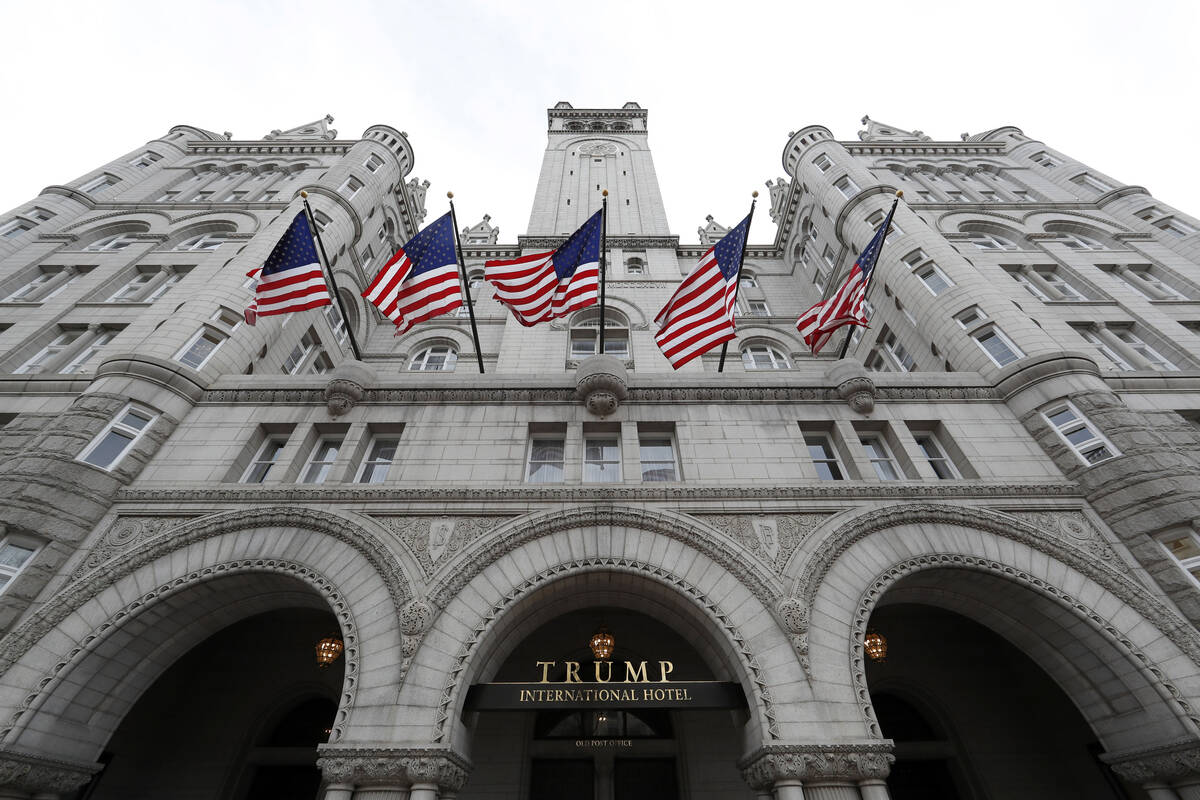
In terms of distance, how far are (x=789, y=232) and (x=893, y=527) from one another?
25491 mm

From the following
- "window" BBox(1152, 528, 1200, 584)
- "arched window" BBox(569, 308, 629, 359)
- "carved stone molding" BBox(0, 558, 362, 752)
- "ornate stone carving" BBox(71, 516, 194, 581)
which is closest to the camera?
"carved stone molding" BBox(0, 558, 362, 752)

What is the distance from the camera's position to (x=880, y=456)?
14438 mm

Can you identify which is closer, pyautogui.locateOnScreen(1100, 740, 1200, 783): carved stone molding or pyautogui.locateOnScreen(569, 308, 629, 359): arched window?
pyautogui.locateOnScreen(1100, 740, 1200, 783): carved stone molding

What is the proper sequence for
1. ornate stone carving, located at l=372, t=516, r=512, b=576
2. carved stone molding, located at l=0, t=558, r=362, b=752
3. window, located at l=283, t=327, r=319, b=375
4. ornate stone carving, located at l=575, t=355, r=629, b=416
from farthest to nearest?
window, located at l=283, t=327, r=319, b=375 → ornate stone carving, located at l=575, t=355, r=629, b=416 → ornate stone carving, located at l=372, t=516, r=512, b=576 → carved stone molding, located at l=0, t=558, r=362, b=752

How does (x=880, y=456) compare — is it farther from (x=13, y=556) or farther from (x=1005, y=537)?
(x=13, y=556)

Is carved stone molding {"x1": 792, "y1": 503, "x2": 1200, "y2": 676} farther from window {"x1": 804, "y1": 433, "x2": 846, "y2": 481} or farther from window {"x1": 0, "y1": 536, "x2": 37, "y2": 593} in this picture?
window {"x1": 0, "y1": 536, "x2": 37, "y2": 593}

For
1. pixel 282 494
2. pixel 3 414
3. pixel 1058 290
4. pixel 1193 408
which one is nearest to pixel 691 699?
pixel 282 494

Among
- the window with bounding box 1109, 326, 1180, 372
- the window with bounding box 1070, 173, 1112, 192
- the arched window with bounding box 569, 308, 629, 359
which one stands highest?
the window with bounding box 1070, 173, 1112, 192

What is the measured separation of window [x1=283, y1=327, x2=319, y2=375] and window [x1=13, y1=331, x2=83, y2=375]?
21.2 feet

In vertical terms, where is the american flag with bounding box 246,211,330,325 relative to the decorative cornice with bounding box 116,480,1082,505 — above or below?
above

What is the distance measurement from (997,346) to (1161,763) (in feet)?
37.6

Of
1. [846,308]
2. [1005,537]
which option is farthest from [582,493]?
[1005,537]

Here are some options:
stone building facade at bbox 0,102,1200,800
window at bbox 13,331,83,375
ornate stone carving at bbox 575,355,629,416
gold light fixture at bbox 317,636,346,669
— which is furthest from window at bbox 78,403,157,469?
ornate stone carving at bbox 575,355,629,416

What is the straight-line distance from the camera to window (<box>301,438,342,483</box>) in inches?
545
